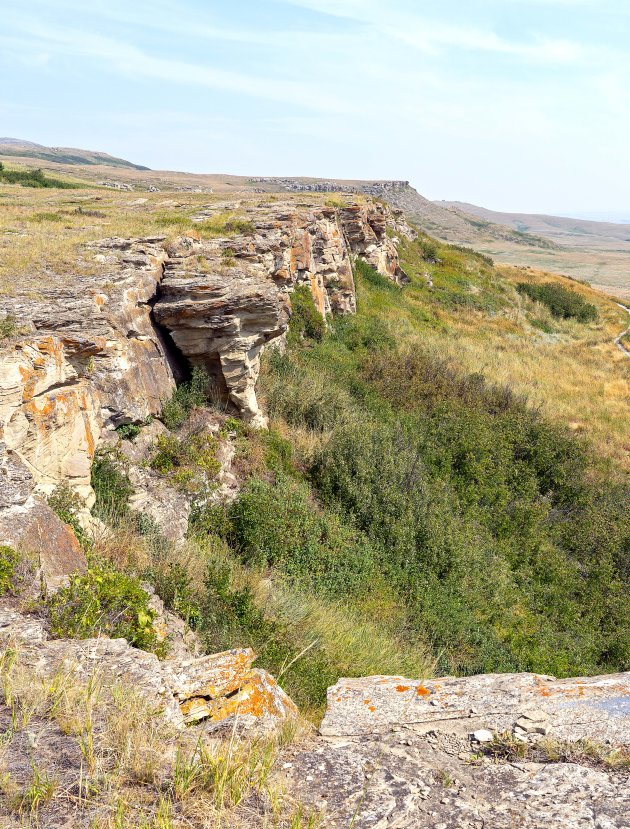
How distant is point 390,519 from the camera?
827cm

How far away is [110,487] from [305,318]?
9.82 m

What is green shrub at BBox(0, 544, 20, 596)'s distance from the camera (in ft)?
11.5

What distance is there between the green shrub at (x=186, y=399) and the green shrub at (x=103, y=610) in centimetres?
409

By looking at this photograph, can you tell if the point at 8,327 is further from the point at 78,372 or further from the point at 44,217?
the point at 44,217

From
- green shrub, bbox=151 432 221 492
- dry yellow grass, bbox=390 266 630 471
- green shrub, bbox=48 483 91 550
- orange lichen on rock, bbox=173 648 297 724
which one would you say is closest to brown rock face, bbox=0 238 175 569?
green shrub, bbox=48 483 91 550

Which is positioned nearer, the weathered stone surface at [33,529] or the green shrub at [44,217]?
the weathered stone surface at [33,529]

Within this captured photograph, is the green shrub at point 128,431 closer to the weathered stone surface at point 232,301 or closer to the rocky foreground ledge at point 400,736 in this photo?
the weathered stone surface at point 232,301

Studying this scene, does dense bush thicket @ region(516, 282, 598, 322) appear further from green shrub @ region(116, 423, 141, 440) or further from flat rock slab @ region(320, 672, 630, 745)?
flat rock slab @ region(320, 672, 630, 745)

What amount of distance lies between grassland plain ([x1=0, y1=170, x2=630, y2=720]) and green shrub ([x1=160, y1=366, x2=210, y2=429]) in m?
0.95

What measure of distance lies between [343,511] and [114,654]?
5.60 meters

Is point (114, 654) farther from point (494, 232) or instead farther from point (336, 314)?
point (494, 232)

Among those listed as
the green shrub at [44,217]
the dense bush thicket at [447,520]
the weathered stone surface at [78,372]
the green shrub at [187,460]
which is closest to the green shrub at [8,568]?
the weathered stone surface at [78,372]

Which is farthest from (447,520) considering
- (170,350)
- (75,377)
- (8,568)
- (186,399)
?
(8,568)

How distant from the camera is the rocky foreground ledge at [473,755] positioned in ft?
7.45
